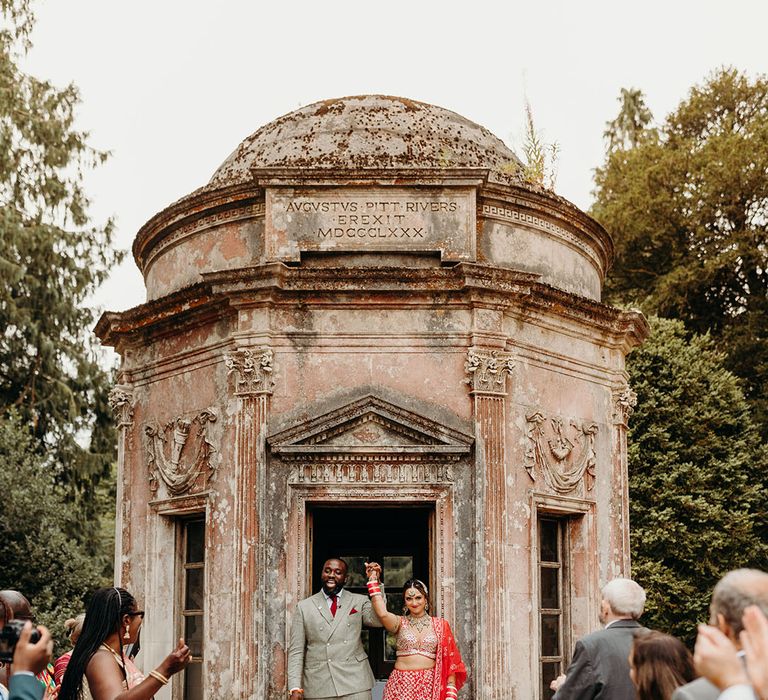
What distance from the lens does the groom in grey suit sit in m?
8.90

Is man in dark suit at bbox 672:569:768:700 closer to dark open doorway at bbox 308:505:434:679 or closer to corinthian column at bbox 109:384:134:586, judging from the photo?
dark open doorway at bbox 308:505:434:679

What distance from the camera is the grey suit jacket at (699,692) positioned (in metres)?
3.52

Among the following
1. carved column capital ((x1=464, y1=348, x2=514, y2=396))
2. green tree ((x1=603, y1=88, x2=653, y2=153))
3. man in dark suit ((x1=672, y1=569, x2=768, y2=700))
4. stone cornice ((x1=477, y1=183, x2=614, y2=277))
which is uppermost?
green tree ((x1=603, y1=88, x2=653, y2=153))

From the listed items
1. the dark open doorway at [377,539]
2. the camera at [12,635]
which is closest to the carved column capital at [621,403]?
the dark open doorway at [377,539]

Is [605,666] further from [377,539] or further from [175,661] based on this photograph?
[377,539]

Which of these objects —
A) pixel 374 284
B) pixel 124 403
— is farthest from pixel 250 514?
pixel 124 403

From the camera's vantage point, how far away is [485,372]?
33.7 ft

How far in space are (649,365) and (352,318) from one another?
44.0 feet

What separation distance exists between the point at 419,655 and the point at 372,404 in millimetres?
2367

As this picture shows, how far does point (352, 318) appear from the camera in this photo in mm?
→ 10406

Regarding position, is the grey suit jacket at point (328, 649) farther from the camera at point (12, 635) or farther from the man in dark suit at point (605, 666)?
the camera at point (12, 635)

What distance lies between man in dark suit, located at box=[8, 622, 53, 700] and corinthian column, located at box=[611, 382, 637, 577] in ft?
27.9

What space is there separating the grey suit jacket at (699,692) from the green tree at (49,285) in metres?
21.5

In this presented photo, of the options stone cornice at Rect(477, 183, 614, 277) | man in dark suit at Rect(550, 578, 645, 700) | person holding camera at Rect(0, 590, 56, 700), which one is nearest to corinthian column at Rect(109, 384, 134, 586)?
stone cornice at Rect(477, 183, 614, 277)
